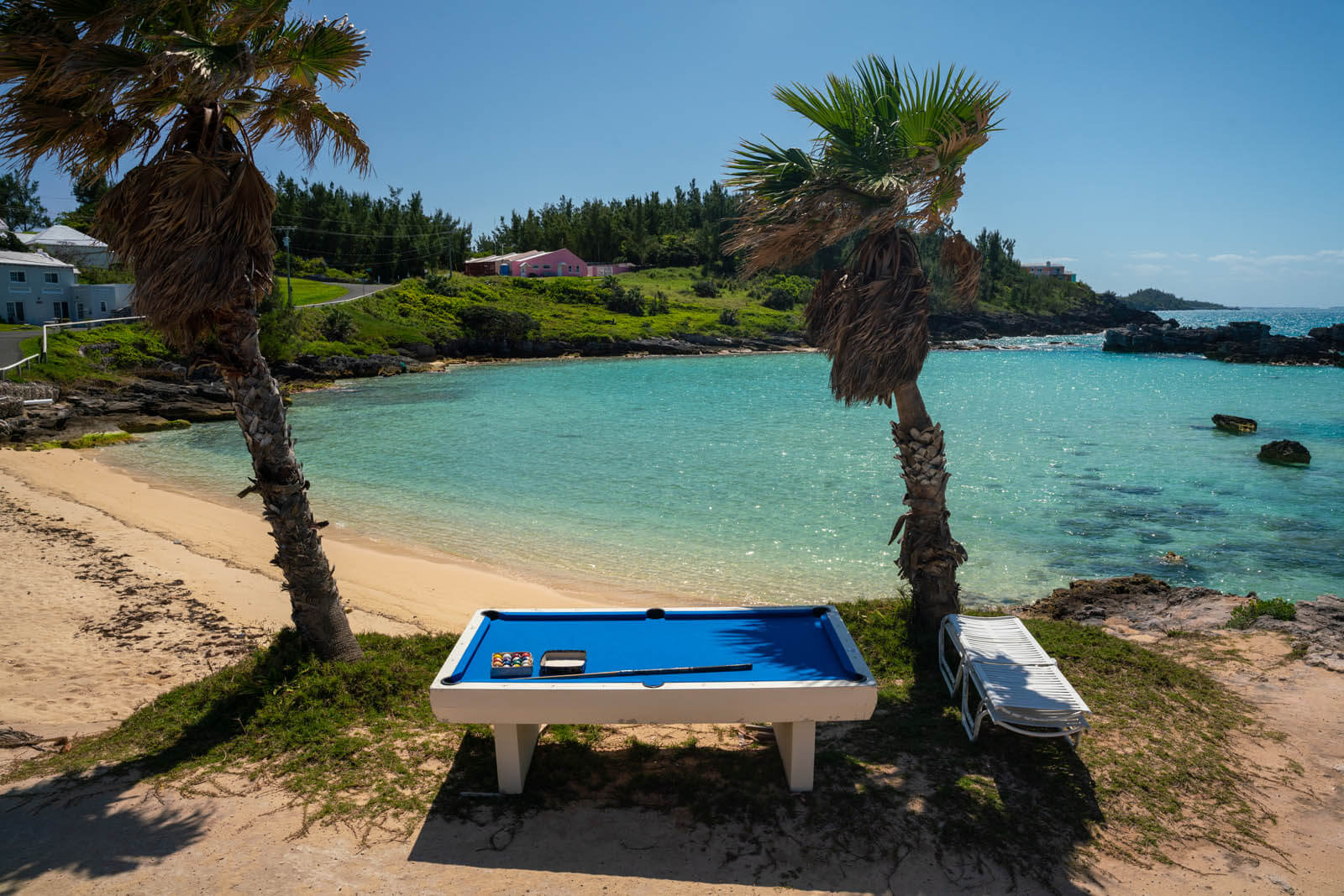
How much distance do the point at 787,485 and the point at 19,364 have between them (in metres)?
29.1

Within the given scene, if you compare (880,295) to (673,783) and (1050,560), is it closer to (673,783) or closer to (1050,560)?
(673,783)

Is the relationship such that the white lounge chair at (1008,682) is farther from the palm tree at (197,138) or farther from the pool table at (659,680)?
the palm tree at (197,138)

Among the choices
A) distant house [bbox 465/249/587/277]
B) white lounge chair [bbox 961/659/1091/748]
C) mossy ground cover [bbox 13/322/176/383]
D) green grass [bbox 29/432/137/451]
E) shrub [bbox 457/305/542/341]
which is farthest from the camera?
distant house [bbox 465/249/587/277]

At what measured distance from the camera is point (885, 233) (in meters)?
7.60

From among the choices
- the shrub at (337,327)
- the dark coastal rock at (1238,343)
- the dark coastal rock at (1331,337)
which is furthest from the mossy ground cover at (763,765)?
the dark coastal rock at (1331,337)

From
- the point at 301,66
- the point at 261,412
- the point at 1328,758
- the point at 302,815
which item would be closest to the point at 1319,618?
the point at 1328,758

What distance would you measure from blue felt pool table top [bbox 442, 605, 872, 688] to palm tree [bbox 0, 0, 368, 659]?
2.20 m

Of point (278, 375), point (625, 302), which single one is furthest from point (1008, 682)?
point (625, 302)

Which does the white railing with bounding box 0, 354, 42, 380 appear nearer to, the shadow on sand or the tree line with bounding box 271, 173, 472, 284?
the shadow on sand

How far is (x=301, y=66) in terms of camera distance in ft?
22.4

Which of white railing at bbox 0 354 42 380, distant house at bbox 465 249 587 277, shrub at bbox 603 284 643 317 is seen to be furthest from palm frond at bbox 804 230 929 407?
distant house at bbox 465 249 587 277

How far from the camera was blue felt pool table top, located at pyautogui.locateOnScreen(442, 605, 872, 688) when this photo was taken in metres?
5.36

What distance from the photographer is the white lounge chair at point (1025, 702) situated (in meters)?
5.59

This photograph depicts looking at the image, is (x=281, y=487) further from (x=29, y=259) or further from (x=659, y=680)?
(x=29, y=259)
